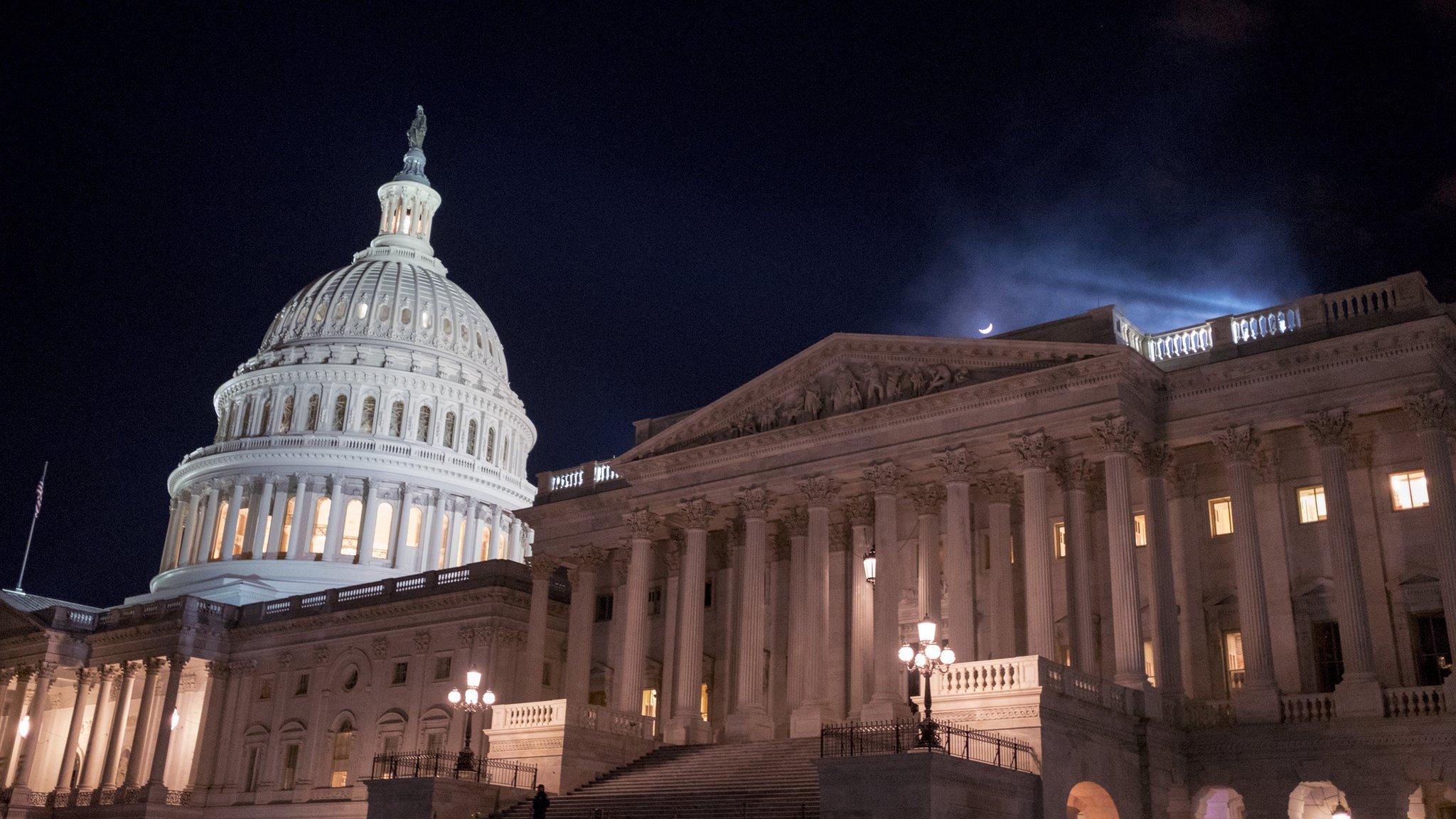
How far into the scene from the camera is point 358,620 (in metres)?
67.9

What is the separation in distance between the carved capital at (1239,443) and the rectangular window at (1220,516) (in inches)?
104

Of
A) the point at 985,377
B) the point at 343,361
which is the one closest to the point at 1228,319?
the point at 985,377

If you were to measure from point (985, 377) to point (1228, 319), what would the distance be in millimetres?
7402

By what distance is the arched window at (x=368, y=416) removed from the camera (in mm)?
99188

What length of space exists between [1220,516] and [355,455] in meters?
67.4

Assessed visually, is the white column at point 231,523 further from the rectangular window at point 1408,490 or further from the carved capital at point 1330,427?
the rectangular window at point 1408,490

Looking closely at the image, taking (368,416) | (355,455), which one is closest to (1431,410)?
(355,455)

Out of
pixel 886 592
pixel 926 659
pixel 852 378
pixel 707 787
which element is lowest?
pixel 707 787

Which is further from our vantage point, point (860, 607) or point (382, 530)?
point (382, 530)

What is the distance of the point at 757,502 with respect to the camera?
47406mm

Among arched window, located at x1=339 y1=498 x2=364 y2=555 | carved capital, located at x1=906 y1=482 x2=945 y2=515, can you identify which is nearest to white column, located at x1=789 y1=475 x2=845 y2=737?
carved capital, located at x1=906 y1=482 x2=945 y2=515

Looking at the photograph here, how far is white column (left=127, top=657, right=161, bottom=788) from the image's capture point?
7031 centimetres

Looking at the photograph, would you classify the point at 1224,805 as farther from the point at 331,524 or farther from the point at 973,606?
the point at 331,524

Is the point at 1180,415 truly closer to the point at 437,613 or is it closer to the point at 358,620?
the point at 437,613
